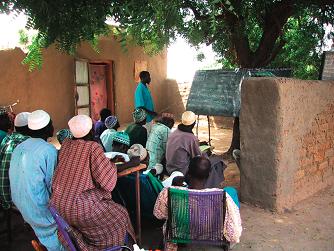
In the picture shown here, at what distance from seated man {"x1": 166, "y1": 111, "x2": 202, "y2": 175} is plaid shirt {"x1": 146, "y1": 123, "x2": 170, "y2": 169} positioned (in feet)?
1.66

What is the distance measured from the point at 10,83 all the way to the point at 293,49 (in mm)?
6925

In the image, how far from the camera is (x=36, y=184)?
105 inches

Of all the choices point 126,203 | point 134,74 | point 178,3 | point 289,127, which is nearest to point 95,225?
point 126,203

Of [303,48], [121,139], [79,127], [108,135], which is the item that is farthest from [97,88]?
[79,127]

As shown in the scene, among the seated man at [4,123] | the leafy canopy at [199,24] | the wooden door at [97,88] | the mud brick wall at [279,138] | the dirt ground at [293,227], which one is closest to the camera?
the dirt ground at [293,227]

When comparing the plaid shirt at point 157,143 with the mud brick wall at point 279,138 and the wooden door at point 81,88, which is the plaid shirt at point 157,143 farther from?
the wooden door at point 81,88

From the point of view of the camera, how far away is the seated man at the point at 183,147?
412 cm

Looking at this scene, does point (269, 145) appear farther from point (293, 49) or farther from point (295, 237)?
point (293, 49)

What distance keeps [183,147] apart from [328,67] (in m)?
2.91

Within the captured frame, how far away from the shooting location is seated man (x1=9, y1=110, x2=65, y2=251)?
2.67 metres

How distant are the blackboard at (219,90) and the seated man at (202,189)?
2962 mm

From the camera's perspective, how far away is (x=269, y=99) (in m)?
4.12

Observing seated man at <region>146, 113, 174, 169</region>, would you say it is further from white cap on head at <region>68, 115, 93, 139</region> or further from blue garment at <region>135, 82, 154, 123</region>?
white cap on head at <region>68, 115, 93, 139</region>

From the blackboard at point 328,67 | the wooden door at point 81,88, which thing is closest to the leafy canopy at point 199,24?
the blackboard at point 328,67
